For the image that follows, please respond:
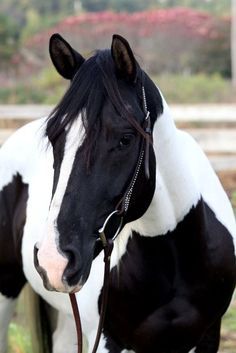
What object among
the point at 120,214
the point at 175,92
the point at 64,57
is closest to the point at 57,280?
the point at 120,214

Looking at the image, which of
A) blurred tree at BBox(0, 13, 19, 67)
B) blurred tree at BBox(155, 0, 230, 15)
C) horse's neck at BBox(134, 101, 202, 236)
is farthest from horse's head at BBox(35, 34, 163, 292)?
blurred tree at BBox(155, 0, 230, 15)

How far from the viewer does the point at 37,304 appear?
13.5ft

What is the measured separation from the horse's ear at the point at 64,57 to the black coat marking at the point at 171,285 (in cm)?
71

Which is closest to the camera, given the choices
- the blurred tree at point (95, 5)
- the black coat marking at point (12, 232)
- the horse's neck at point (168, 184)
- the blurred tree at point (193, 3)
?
the horse's neck at point (168, 184)

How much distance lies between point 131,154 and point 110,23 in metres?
22.1

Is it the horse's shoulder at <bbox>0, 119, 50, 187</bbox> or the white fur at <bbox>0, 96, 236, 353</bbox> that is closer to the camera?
the white fur at <bbox>0, 96, 236, 353</bbox>

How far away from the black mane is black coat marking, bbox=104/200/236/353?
0.63 m

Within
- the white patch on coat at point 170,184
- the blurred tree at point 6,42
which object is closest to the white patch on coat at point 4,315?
the white patch on coat at point 170,184

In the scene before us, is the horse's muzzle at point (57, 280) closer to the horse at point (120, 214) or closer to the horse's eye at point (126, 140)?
the horse at point (120, 214)

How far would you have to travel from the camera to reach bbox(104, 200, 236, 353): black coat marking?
3.00m

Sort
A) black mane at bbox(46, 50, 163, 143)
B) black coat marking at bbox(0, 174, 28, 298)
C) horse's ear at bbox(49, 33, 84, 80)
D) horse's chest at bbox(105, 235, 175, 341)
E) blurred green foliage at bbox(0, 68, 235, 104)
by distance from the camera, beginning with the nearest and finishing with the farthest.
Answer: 1. black mane at bbox(46, 50, 163, 143)
2. horse's ear at bbox(49, 33, 84, 80)
3. horse's chest at bbox(105, 235, 175, 341)
4. black coat marking at bbox(0, 174, 28, 298)
5. blurred green foliage at bbox(0, 68, 235, 104)

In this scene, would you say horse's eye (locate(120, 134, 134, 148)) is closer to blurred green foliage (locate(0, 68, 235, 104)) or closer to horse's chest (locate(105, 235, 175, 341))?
horse's chest (locate(105, 235, 175, 341))

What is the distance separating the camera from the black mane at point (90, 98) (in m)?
2.50

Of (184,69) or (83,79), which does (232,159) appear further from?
(184,69)
